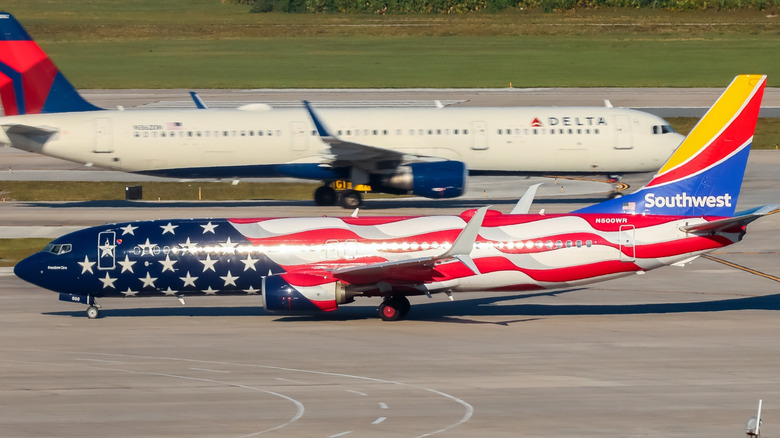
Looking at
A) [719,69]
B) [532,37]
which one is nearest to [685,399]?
[719,69]

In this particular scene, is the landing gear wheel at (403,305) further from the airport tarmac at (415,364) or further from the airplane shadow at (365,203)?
the airplane shadow at (365,203)

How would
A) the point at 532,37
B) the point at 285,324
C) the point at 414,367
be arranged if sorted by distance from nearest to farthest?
the point at 414,367
the point at 285,324
the point at 532,37

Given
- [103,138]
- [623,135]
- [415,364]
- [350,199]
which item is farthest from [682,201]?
[103,138]

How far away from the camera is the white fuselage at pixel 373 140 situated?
196 ft

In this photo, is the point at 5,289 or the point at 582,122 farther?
the point at 582,122

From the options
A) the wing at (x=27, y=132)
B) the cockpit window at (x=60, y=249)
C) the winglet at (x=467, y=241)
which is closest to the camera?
the winglet at (x=467, y=241)

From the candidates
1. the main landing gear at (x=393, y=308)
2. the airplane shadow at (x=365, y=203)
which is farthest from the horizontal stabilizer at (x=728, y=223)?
the airplane shadow at (x=365, y=203)

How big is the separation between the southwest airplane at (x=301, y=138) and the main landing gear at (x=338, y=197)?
10cm

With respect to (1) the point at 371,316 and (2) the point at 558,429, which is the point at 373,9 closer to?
(1) the point at 371,316

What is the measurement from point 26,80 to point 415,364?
35.3 meters

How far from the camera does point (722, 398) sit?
28188 millimetres

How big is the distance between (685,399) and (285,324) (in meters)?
14.1

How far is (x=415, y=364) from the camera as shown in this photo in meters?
32.0

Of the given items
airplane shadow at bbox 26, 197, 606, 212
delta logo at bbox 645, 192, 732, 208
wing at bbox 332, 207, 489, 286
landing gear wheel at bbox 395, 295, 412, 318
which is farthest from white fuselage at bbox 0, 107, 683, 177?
wing at bbox 332, 207, 489, 286
